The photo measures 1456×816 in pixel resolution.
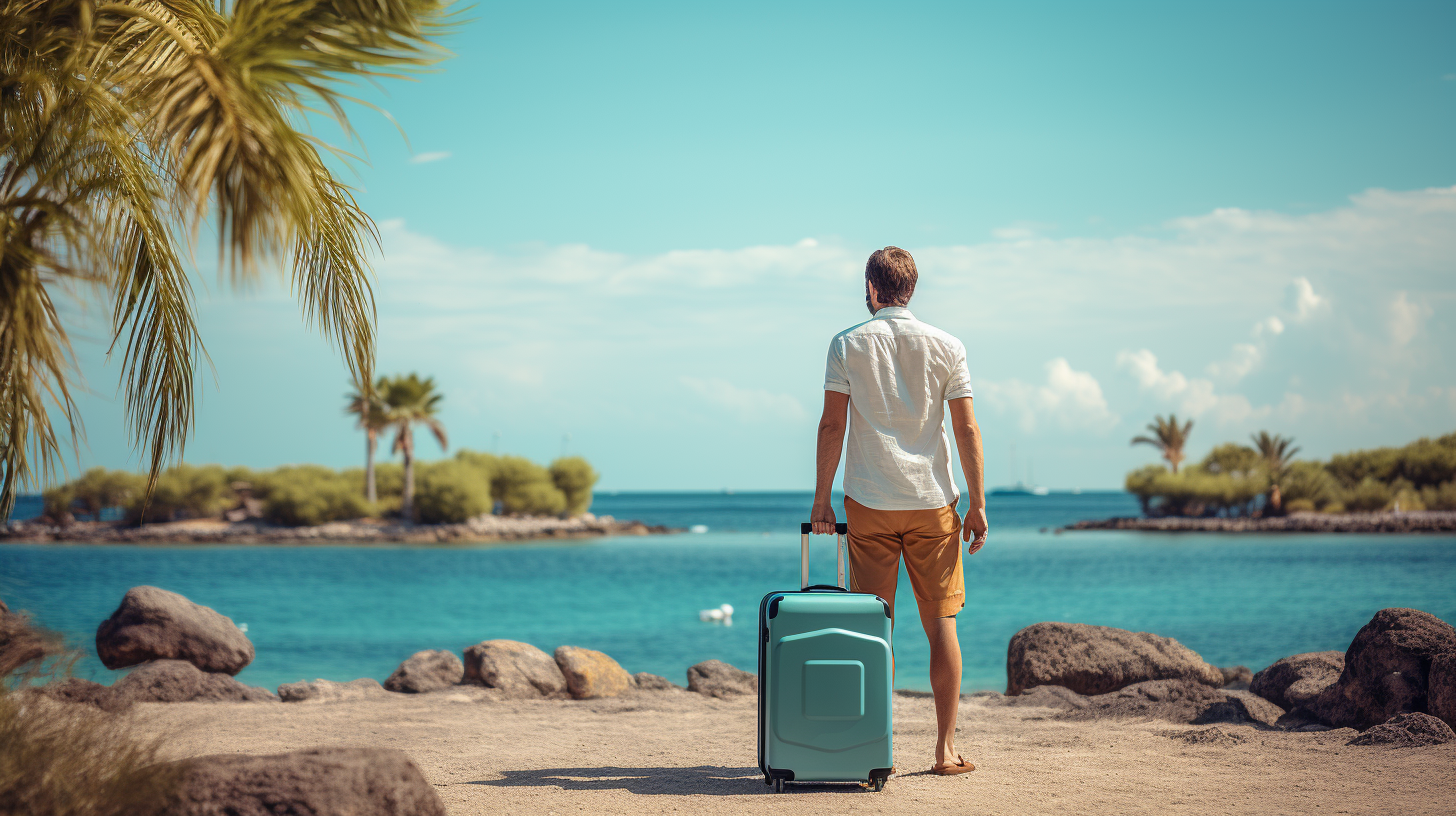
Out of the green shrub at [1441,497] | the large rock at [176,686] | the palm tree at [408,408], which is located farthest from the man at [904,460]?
the green shrub at [1441,497]

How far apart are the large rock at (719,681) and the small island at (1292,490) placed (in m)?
61.1

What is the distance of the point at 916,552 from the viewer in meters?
4.22

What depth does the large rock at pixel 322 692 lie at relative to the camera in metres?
7.93

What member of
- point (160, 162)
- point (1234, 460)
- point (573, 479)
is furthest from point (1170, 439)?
point (160, 162)

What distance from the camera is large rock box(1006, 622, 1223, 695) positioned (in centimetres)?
764

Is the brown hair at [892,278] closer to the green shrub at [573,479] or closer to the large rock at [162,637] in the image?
the large rock at [162,637]

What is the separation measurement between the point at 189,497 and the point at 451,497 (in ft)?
62.0

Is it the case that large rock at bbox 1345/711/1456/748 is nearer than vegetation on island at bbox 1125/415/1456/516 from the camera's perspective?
Yes

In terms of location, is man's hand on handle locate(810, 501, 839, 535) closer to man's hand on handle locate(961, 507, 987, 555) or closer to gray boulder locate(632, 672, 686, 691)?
man's hand on handle locate(961, 507, 987, 555)

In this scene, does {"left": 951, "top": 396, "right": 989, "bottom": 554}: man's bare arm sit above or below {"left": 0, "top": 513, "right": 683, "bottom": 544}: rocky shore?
above

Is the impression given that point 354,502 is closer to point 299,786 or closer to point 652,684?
point 652,684

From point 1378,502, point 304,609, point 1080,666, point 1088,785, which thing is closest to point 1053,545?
point 1378,502

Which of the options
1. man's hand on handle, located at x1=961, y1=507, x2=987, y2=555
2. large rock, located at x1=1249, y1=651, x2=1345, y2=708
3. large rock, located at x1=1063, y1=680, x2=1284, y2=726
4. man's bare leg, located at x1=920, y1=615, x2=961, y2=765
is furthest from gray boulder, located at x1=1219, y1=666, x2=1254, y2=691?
man's hand on handle, located at x1=961, y1=507, x2=987, y2=555

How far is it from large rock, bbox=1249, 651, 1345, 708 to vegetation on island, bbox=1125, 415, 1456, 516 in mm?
64335
